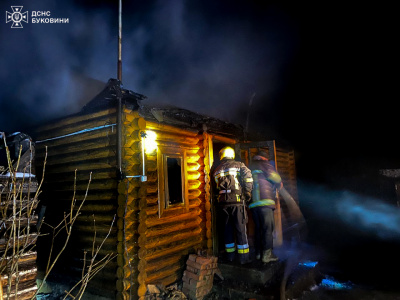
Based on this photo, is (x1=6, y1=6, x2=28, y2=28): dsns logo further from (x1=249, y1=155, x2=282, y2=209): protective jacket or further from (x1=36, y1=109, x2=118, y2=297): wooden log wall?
(x1=249, y1=155, x2=282, y2=209): protective jacket

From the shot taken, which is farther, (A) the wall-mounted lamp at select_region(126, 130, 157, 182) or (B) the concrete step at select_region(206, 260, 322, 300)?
(A) the wall-mounted lamp at select_region(126, 130, 157, 182)

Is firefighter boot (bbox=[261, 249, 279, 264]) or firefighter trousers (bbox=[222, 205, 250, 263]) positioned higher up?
firefighter trousers (bbox=[222, 205, 250, 263])

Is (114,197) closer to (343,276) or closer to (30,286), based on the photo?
(30,286)

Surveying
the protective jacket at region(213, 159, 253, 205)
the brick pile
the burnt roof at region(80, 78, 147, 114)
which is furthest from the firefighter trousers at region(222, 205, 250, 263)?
the burnt roof at region(80, 78, 147, 114)

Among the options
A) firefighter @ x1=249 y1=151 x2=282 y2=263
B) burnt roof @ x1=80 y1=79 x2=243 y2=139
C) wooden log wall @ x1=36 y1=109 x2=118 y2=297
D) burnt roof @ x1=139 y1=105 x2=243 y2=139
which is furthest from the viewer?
firefighter @ x1=249 y1=151 x2=282 y2=263

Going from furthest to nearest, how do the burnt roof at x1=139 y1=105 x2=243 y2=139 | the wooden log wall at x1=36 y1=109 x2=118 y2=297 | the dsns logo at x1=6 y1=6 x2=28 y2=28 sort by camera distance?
the dsns logo at x1=6 y1=6 x2=28 y2=28 → the burnt roof at x1=139 y1=105 x2=243 y2=139 → the wooden log wall at x1=36 y1=109 x2=118 y2=297

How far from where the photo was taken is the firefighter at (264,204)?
19.7 feet

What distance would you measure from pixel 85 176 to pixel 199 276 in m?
3.80

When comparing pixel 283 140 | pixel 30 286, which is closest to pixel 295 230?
pixel 283 140

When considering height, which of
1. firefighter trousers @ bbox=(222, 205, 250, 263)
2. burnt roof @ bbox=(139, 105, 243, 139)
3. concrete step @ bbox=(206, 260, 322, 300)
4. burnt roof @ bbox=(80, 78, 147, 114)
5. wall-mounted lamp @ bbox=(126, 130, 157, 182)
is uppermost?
burnt roof @ bbox=(80, 78, 147, 114)

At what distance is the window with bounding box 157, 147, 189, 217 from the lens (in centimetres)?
613

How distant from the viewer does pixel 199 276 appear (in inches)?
218

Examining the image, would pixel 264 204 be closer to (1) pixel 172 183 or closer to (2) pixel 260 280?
(2) pixel 260 280

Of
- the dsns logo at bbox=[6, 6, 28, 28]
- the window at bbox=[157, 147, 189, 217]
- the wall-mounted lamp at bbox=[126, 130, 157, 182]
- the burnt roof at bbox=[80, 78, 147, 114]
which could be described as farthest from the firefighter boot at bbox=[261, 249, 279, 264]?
the dsns logo at bbox=[6, 6, 28, 28]
